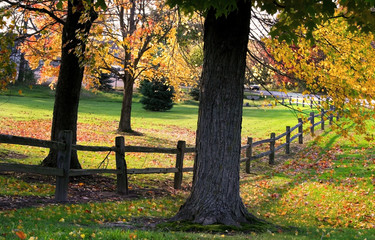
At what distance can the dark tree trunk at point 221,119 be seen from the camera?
784 centimetres

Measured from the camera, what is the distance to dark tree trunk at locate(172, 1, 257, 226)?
7.84 meters

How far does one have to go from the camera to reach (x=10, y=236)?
509 cm

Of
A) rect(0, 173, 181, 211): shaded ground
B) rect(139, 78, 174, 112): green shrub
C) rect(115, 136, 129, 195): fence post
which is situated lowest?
rect(0, 173, 181, 211): shaded ground

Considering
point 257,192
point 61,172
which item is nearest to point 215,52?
point 61,172

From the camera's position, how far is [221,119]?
311 inches

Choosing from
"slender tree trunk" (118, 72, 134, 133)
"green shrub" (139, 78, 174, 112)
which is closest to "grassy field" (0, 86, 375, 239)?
"slender tree trunk" (118, 72, 134, 133)

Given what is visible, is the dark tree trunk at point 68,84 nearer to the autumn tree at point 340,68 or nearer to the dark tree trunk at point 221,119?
the dark tree trunk at point 221,119

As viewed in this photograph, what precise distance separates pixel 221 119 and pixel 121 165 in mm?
3775

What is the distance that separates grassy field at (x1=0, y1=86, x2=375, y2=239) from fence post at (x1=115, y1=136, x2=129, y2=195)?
38 centimetres

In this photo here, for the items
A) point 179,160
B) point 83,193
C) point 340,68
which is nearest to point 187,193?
point 179,160

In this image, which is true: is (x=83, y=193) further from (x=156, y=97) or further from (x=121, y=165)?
(x=156, y=97)

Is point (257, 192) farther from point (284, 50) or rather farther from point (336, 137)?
point (336, 137)

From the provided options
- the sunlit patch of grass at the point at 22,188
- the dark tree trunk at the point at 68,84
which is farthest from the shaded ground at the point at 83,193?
the dark tree trunk at the point at 68,84

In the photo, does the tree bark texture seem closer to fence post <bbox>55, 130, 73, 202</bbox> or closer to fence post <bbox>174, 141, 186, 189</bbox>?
fence post <bbox>174, 141, 186, 189</bbox>
